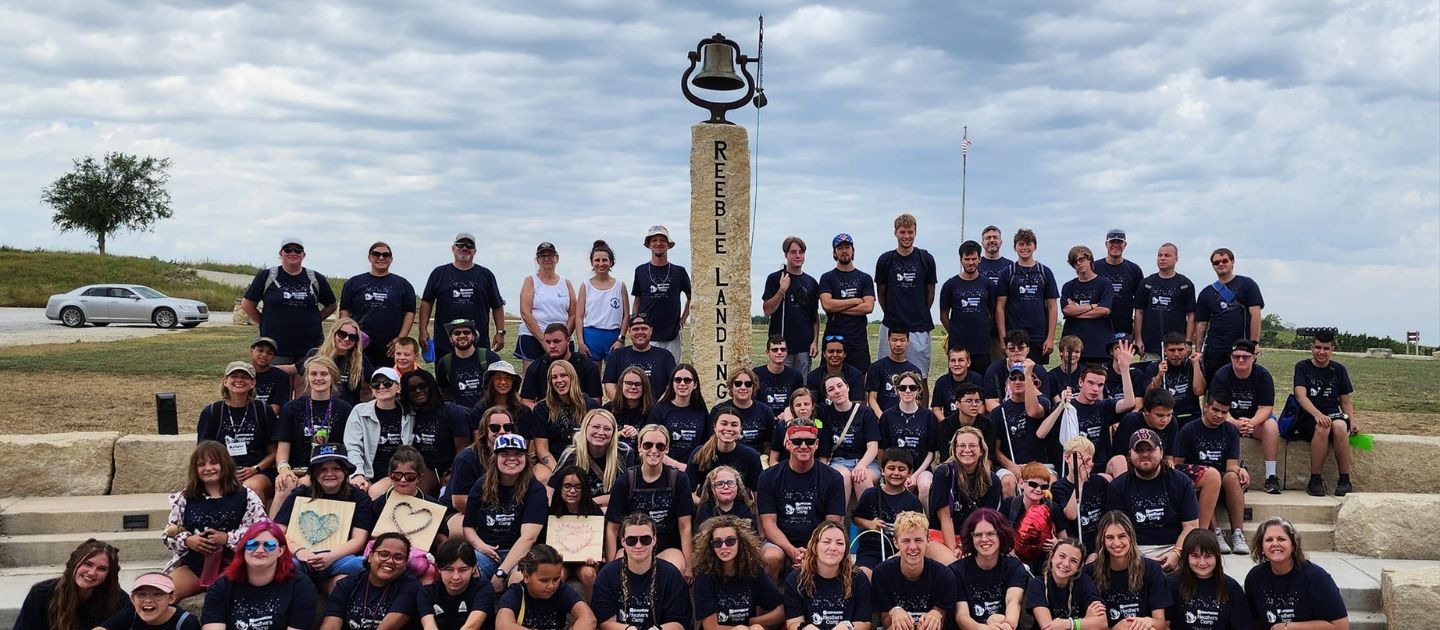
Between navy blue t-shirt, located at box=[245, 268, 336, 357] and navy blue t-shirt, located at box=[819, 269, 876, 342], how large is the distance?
4.26 m

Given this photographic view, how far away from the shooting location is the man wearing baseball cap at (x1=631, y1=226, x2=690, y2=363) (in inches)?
380

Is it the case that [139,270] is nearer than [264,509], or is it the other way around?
[264,509]

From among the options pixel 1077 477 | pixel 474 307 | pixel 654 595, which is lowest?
pixel 654 595

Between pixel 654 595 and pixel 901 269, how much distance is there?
4344mm

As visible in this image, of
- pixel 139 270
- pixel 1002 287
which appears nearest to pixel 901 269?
pixel 1002 287

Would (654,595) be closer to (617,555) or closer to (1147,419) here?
(617,555)

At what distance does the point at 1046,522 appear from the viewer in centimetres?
695

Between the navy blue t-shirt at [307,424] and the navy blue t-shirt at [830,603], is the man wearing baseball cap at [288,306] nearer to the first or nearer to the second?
the navy blue t-shirt at [307,424]

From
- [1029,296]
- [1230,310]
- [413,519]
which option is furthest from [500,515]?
[1230,310]

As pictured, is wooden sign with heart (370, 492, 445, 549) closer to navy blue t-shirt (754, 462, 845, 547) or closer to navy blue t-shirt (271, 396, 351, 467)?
navy blue t-shirt (271, 396, 351, 467)

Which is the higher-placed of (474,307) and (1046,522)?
(474,307)

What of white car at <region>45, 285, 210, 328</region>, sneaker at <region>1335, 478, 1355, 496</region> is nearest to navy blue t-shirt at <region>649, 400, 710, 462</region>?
sneaker at <region>1335, 478, 1355, 496</region>

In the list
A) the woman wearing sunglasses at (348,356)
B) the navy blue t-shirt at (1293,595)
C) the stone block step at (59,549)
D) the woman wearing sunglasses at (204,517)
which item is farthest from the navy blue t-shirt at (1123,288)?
the stone block step at (59,549)

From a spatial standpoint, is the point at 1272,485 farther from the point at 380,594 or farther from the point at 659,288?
the point at 380,594
